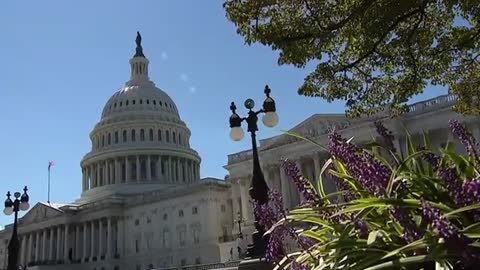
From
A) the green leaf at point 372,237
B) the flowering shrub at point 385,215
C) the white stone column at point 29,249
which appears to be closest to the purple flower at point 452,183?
the flowering shrub at point 385,215

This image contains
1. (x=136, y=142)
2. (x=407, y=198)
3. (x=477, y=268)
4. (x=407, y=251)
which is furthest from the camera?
(x=136, y=142)

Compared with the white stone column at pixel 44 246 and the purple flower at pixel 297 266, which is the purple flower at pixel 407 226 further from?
the white stone column at pixel 44 246

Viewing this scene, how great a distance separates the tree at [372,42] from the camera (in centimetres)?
1261

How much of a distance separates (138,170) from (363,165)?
108811 millimetres

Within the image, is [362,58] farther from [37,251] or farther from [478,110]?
[37,251]

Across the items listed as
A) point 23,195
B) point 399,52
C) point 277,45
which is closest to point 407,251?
point 277,45

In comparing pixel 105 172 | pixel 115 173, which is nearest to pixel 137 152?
pixel 115 173

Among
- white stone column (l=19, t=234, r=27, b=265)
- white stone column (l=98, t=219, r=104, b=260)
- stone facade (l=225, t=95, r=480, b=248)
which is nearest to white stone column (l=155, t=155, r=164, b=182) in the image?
white stone column (l=98, t=219, r=104, b=260)

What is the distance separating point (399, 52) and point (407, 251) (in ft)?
35.3

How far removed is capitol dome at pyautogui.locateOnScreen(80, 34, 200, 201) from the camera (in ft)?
364

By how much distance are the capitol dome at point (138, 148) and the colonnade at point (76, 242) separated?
726 centimetres

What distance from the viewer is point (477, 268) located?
170 inches

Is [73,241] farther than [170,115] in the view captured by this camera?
No

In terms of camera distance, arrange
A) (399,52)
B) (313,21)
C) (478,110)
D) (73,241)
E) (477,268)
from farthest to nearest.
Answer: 1. (73,241)
2. (478,110)
3. (399,52)
4. (313,21)
5. (477,268)
